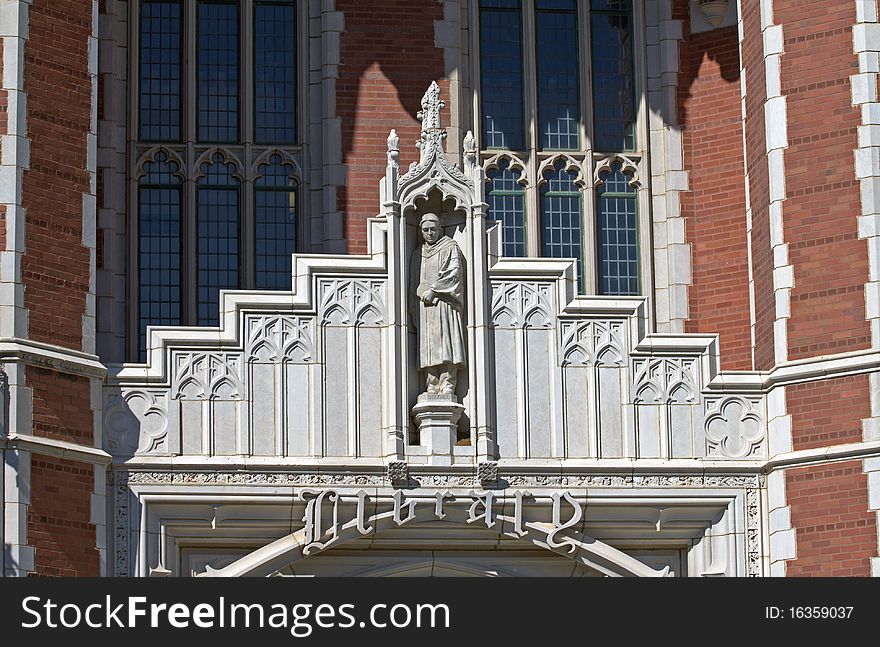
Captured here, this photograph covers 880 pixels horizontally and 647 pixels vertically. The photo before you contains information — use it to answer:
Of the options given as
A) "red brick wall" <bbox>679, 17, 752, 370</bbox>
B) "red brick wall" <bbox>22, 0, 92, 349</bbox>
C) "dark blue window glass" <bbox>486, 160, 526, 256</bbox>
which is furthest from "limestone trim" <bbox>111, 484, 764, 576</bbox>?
"dark blue window glass" <bbox>486, 160, 526, 256</bbox>

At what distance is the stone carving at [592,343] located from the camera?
2302 centimetres

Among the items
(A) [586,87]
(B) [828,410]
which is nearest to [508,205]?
(A) [586,87]

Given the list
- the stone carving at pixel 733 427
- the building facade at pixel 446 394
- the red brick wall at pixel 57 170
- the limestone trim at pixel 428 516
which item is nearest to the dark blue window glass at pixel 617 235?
the building facade at pixel 446 394

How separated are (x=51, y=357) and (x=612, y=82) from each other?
8038mm

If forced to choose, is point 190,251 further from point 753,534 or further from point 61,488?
point 753,534

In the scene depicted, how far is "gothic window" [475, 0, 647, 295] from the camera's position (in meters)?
26.0

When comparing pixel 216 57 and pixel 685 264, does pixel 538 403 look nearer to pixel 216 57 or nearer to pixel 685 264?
pixel 685 264

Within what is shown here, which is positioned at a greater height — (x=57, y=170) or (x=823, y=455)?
(x=57, y=170)

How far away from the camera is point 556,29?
1043 inches

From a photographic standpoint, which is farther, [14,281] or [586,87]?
[586,87]

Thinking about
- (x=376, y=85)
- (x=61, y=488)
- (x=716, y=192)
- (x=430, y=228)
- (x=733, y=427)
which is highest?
(x=376, y=85)

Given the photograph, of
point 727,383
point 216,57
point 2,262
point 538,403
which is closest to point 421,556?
point 538,403

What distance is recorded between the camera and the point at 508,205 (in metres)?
26.2

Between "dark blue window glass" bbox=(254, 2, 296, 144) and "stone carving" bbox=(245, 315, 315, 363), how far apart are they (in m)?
3.90
